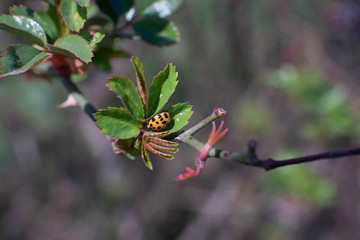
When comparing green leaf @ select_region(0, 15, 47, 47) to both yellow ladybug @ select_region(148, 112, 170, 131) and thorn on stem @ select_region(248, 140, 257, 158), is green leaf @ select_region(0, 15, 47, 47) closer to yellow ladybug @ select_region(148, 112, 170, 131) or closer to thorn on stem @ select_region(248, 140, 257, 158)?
yellow ladybug @ select_region(148, 112, 170, 131)

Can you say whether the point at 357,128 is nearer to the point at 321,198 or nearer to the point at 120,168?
the point at 321,198

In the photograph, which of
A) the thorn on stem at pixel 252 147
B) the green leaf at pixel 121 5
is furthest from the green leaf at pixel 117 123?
the green leaf at pixel 121 5

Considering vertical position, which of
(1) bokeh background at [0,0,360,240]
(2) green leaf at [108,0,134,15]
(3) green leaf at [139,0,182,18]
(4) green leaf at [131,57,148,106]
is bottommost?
(1) bokeh background at [0,0,360,240]

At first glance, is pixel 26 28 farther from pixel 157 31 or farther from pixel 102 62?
pixel 157 31

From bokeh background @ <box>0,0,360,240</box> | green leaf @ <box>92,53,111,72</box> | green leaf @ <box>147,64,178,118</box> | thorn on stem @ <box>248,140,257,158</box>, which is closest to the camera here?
thorn on stem @ <box>248,140,257,158</box>

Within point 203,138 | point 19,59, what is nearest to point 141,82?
point 19,59

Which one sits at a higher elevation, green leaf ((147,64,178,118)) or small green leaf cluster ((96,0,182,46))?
small green leaf cluster ((96,0,182,46))

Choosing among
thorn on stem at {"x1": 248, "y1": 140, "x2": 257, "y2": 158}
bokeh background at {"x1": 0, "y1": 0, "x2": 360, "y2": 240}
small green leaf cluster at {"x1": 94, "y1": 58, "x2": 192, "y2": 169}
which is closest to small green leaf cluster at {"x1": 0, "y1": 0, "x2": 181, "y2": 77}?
small green leaf cluster at {"x1": 94, "y1": 58, "x2": 192, "y2": 169}
